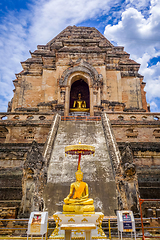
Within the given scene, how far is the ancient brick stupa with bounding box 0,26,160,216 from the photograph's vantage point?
8539 mm

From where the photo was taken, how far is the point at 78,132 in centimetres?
1344

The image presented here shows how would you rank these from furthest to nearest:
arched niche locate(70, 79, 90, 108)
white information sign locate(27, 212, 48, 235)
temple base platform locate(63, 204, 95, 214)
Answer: arched niche locate(70, 79, 90, 108) → temple base platform locate(63, 204, 95, 214) → white information sign locate(27, 212, 48, 235)

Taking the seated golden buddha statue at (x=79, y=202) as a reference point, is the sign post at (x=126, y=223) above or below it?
below

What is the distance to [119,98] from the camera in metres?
20.9

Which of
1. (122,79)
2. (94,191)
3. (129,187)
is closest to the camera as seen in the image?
(129,187)

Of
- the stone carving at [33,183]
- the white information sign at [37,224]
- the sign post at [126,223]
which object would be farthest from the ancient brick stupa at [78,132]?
the sign post at [126,223]

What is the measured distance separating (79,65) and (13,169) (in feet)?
40.8

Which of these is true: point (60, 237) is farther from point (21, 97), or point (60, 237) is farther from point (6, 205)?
point (21, 97)

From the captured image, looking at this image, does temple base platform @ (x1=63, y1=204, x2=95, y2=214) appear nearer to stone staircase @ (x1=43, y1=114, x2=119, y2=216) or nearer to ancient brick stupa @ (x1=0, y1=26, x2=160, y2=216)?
ancient brick stupa @ (x1=0, y1=26, x2=160, y2=216)

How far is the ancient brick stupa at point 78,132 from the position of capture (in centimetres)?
854

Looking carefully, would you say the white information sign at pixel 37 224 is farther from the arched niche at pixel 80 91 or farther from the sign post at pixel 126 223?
the arched niche at pixel 80 91

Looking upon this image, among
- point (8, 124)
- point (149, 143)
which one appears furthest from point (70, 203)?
point (8, 124)

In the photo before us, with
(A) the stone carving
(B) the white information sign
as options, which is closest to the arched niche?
(A) the stone carving

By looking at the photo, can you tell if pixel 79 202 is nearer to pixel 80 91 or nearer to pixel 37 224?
pixel 37 224
